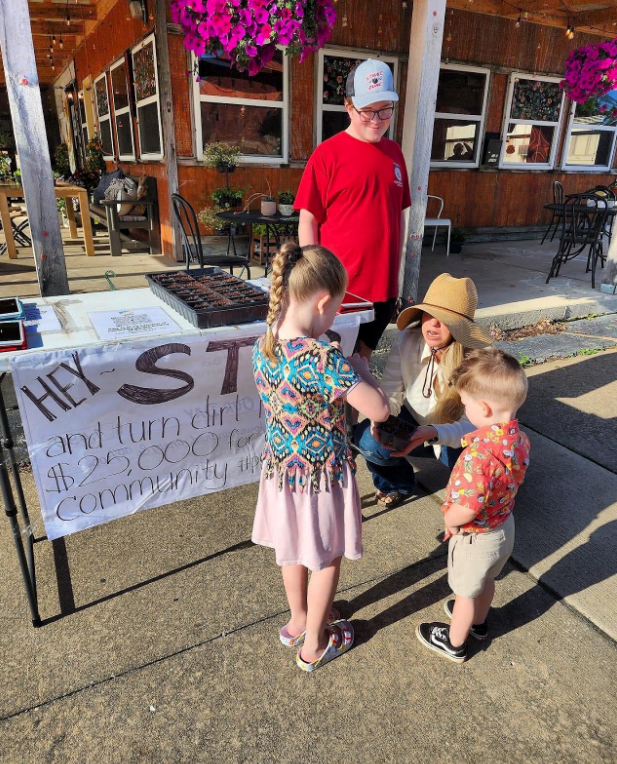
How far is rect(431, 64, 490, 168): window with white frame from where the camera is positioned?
8.82 meters

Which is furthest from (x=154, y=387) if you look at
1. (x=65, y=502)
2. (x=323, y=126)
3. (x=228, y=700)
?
(x=323, y=126)

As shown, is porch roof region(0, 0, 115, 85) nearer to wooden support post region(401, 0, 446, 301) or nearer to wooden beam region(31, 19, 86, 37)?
wooden beam region(31, 19, 86, 37)

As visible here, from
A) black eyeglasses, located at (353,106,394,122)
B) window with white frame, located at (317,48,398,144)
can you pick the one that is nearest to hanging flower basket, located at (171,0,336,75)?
black eyeglasses, located at (353,106,394,122)

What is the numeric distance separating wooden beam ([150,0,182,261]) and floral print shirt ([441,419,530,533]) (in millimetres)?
6155

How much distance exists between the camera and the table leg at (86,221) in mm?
7096

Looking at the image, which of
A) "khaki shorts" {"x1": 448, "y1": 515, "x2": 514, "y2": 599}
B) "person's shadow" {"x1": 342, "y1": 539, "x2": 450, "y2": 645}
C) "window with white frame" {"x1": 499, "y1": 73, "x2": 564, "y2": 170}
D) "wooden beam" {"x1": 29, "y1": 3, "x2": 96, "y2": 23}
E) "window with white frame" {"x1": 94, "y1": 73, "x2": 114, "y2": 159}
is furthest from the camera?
"window with white frame" {"x1": 94, "y1": 73, "x2": 114, "y2": 159}

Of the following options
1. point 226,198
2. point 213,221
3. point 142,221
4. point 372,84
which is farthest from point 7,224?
point 372,84

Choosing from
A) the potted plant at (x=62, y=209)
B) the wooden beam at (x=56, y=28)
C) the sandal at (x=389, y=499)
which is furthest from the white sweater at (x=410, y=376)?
the wooden beam at (x=56, y=28)

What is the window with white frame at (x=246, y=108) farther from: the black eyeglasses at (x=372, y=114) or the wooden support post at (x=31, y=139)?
the black eyeglasses at (x=372, y=114)

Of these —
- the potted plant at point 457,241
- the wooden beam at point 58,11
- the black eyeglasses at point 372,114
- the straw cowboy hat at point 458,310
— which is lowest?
the potted plant at point 457,241

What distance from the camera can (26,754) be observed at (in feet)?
5.25

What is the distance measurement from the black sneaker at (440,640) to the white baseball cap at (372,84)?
2332mm

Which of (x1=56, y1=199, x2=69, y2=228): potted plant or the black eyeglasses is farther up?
the black eyeglasses

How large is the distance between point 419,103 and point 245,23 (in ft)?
7.25
